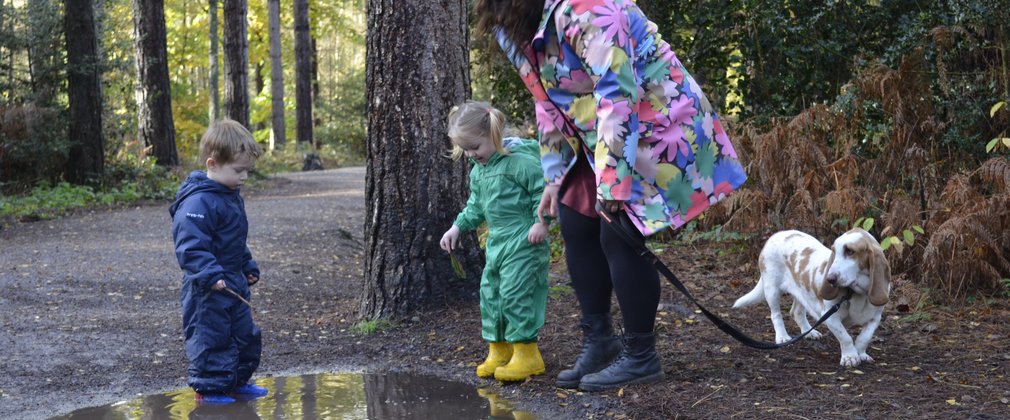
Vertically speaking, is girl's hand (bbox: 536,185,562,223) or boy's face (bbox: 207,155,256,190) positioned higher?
boy's face (bbox: 207,155,256,190)

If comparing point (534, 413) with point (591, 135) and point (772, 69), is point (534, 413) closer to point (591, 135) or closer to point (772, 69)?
point (591, 135)

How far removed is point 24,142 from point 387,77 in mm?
10139

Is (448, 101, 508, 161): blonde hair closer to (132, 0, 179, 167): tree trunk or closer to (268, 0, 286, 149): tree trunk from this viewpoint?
(132, 0, 179, 167): tree trunk

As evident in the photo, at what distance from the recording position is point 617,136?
406 cm

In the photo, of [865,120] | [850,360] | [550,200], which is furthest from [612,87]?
[865,120]

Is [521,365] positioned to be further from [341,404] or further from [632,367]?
[341,404]

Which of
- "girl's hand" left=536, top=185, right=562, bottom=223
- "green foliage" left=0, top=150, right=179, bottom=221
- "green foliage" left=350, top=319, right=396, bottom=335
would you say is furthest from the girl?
"green foliage" left=0, top=150, right=179, bottom=221

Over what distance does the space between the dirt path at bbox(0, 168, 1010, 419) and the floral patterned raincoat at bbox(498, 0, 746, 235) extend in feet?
2.98

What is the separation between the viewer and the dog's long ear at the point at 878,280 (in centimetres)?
470

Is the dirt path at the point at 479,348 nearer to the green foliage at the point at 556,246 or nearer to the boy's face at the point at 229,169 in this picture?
the green foliage at the point at 556,246

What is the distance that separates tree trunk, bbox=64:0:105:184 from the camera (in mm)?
14688

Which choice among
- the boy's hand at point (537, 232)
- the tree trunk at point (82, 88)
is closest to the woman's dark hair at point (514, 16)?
the boy's hand at point (537, 232)

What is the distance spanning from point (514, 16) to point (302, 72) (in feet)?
84.4

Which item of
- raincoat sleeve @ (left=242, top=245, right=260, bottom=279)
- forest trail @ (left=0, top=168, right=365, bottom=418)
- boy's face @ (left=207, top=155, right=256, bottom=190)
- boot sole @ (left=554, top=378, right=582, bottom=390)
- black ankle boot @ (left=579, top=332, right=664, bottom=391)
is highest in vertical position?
boy's face @ (left=207, top=155, right=256, bottom=190)
